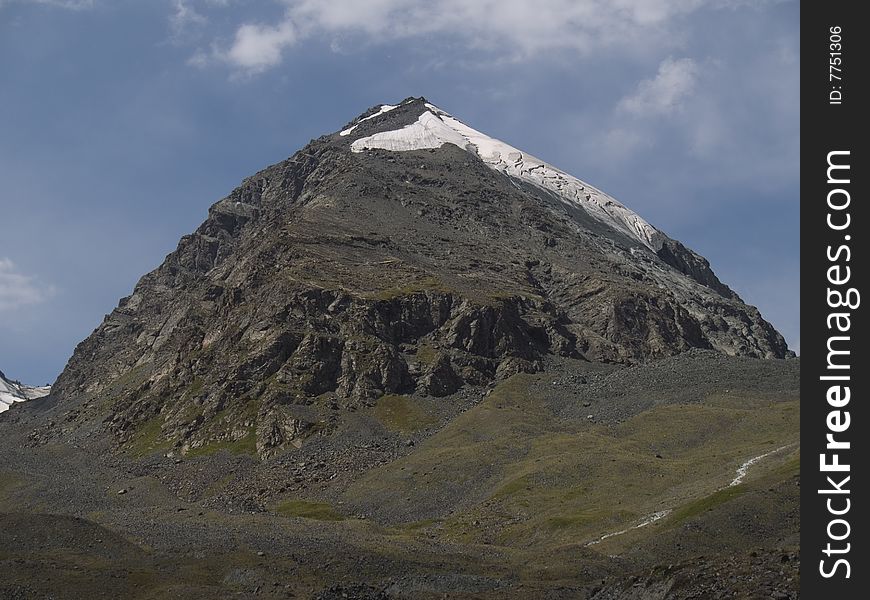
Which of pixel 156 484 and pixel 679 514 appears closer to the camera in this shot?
pixel 679 514

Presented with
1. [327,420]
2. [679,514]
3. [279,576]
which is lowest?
[279,576]

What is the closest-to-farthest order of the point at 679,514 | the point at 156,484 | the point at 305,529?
the point at 679,514 < the point at 305,529 < the point at 156,484

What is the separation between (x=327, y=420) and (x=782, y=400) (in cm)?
8041

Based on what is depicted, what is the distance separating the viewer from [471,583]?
7475 centimetres

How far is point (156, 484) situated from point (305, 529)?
66601mm

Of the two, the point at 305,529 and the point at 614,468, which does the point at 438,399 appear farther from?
the point at 305,529

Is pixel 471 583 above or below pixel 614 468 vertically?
below

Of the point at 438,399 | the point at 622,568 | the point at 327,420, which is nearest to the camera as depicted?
the point at 622,568

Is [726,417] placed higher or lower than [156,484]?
higher

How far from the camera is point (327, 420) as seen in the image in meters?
186

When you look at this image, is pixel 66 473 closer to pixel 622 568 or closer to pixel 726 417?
pixel 726 417
